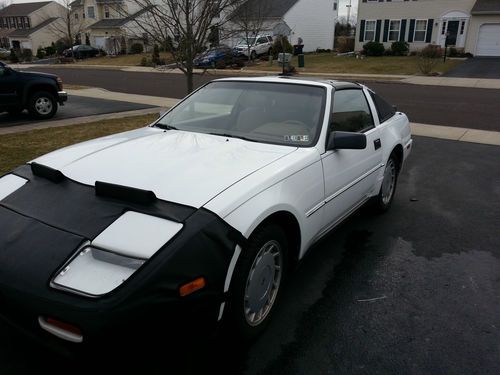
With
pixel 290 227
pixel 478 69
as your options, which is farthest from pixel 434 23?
pixel 290 227

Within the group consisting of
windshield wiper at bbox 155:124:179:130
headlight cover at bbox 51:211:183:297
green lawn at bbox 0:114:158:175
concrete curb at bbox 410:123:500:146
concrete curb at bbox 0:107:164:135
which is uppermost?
windshield wiper at bbox 155:124:179:130

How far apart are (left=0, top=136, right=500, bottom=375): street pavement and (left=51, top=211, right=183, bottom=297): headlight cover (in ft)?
1.05

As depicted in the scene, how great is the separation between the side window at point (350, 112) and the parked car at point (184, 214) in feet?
0.10

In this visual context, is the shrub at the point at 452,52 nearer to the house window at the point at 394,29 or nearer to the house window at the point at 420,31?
the house window at the point at 420,31

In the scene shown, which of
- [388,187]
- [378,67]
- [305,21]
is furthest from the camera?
[305,21]

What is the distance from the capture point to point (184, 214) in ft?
7.39

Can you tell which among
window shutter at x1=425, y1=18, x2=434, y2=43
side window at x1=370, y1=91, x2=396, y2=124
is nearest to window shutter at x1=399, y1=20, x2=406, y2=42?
window shutter at x1=425, y1=18, x2=434, y2=43

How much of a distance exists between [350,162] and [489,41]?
35.3 metres

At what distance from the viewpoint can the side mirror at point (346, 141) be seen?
329 cm

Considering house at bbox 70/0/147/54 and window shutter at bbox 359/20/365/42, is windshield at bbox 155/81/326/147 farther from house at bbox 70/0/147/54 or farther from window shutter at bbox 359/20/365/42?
house at bbox 70/0/147/54

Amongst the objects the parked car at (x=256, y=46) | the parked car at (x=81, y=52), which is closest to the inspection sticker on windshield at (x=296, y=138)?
the parked car at (x=256, y=46)

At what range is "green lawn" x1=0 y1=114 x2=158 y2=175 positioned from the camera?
22.8 ft

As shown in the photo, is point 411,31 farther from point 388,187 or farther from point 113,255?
point 113,255

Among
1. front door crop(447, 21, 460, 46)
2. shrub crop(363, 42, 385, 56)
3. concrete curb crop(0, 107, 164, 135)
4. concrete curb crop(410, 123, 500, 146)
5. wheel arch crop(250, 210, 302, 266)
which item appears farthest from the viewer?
shrub crop(363, 42, 385, 56)
